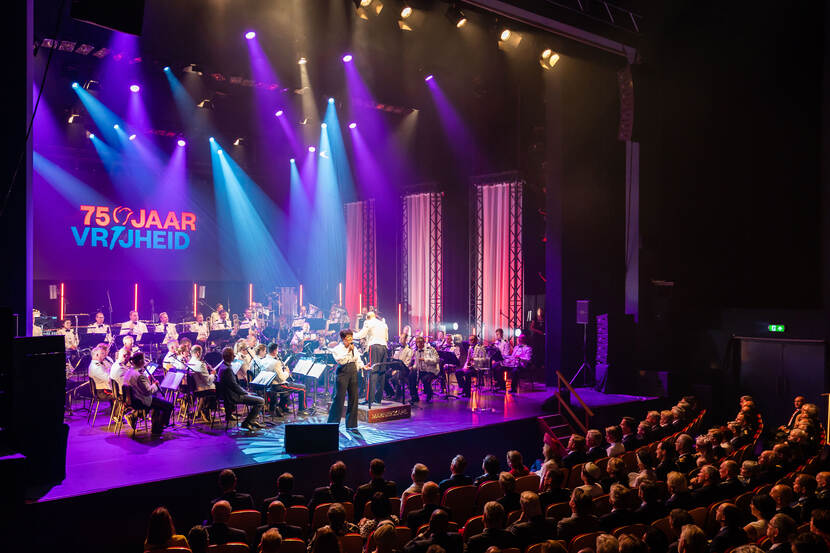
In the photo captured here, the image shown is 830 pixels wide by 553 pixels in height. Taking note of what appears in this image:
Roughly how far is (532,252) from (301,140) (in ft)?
28.7

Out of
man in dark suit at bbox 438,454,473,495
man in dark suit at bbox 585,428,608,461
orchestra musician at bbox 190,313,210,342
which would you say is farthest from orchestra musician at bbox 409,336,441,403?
man in dark suit at bbox 438,454,473,495

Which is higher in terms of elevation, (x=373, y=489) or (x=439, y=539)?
(x=439, y=539)

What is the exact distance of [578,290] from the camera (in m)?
14.5

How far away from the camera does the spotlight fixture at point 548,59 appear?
44.1 ft

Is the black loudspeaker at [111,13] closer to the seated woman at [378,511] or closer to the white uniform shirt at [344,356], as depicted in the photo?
the white uniform shirt at [344,356]

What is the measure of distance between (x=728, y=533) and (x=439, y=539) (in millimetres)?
2200

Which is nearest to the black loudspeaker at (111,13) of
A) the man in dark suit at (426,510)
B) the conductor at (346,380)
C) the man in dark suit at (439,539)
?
the conductor at (346,380)

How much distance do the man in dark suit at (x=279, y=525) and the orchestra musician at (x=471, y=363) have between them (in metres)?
7.89

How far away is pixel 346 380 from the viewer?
10211 mm

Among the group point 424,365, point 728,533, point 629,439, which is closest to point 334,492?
point 728,533

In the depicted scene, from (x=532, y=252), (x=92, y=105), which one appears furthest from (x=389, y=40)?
(x=92, y=105)

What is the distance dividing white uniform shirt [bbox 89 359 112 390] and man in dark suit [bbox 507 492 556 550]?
768cm

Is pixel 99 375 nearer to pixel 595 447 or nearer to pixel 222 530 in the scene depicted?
pixel 222 530

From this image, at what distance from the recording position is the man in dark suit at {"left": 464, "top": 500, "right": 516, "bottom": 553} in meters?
4.78
